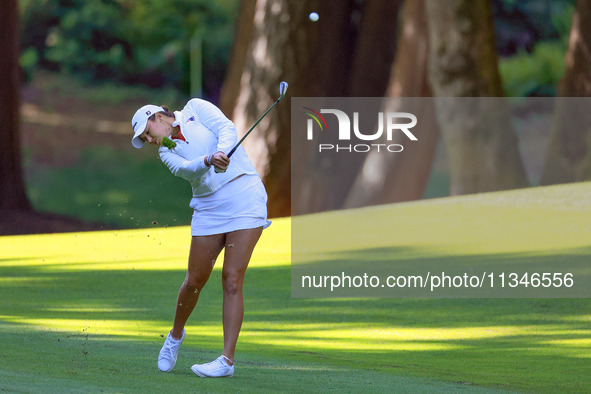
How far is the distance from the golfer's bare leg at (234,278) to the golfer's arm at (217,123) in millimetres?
571

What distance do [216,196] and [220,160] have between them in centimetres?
39

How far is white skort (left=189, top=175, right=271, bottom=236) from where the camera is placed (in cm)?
739

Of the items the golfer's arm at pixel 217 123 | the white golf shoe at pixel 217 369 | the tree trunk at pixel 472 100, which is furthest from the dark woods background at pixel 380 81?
the white golf shoe at pixel 217 369

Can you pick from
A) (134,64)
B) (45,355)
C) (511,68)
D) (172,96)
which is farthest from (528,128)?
(134,64)

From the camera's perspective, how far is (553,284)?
13.4 m

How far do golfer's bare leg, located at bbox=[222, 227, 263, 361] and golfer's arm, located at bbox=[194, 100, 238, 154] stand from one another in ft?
1.87

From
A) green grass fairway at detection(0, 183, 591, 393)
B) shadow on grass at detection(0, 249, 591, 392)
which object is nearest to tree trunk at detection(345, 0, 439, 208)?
green grass fairway at detection(0, 183, 591, 393)

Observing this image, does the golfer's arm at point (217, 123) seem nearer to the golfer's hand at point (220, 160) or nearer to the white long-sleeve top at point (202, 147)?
the white long-sleeve top at point (202, 147)

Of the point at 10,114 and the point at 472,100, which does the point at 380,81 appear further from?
the point at 10,114

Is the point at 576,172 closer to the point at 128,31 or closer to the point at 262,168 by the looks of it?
the point at 262,168

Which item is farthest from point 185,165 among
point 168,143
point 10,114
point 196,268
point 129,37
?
point 129,37

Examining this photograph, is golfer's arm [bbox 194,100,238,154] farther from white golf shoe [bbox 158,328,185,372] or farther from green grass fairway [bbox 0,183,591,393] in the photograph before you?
green grass fairway [bbox 0,183,591,393]

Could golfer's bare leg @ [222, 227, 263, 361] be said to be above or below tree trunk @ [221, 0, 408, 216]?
below

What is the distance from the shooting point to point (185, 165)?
7.25m
